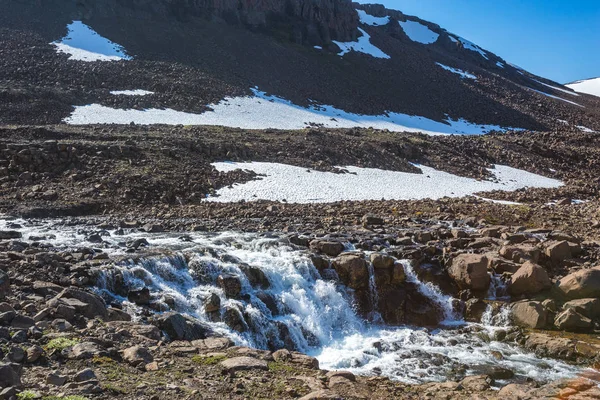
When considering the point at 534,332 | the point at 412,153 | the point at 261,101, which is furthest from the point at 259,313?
the point at 261,101

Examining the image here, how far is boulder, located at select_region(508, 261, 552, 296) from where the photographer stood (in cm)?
1528

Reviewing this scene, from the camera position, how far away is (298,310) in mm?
13836

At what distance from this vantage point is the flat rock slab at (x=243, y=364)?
8266mm

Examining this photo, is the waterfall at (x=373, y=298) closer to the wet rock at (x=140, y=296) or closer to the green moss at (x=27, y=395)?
the wet rock at (x=140, y=296)

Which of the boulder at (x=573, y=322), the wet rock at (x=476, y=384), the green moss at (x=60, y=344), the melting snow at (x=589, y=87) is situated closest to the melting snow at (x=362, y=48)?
the boulder at (x=573, y=322)

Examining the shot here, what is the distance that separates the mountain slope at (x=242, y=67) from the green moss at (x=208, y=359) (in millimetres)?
28307

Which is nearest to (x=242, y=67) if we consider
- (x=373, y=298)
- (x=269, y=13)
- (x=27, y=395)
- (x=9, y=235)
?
(x=269, y=13)

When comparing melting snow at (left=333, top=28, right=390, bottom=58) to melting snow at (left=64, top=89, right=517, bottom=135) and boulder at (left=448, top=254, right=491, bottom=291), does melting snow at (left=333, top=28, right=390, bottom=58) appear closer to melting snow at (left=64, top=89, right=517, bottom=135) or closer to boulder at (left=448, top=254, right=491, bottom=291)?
melting snow at (left=64, top=89, right=517, bottom=135)

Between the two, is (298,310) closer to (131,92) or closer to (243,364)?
→ (243,364)

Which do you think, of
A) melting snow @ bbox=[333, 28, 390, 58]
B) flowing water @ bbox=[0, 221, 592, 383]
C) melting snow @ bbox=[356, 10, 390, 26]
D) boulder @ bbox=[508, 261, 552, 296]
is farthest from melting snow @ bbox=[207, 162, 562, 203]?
melting snow @ bbox=[356, 10, 390, 26]

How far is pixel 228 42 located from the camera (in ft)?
200

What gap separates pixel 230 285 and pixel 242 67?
45571mm

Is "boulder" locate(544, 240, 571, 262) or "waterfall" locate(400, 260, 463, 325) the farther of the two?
"boulder" locate(544, 240, 571, 262)

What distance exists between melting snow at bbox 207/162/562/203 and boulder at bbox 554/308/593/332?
12.7m
